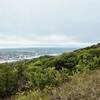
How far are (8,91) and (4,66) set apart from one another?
429 cm

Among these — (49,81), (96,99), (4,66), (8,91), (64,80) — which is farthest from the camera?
(4,66)

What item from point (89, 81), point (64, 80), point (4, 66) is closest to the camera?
point (89, 81)

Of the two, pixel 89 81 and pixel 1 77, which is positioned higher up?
pixel 89 81

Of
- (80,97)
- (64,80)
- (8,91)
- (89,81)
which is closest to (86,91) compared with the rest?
(80,97)

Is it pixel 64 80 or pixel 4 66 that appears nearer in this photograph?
pixel 64 80

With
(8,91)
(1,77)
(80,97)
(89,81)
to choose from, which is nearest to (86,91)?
(80,97)

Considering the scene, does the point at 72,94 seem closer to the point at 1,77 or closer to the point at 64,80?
the point at 64,80

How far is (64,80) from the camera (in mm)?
9461

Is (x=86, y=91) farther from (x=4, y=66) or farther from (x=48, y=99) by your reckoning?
(x=4, y=66)

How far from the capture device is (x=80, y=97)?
682 cm

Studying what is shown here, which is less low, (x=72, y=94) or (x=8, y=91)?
(x=72, y=94)

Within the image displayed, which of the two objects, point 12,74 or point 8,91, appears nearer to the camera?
point 8,91

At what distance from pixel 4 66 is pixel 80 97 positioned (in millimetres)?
20489

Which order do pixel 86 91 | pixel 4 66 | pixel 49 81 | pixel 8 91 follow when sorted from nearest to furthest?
pixel 86 91 → pixel 49 81 → pixel 8 91 → pixel 4 66
